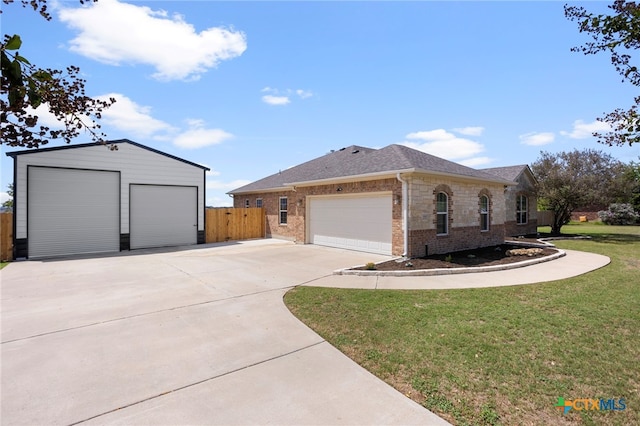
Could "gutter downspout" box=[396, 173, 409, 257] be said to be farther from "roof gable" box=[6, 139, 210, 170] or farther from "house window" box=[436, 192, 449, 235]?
"roof gable" box=[6, 139, 210, 170]

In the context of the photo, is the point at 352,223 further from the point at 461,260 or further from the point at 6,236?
the point at 6,236

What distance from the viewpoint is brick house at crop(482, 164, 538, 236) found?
67.8 feet

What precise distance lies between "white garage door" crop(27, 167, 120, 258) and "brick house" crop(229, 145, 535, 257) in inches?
345

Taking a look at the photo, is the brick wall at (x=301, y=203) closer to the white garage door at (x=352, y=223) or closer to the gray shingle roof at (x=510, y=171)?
the white garage door at (x=352, y=223)

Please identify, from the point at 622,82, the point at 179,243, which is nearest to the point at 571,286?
the point at 622,82

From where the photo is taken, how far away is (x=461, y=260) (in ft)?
35.1

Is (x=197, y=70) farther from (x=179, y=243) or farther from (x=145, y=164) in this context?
(x=179, y=243)

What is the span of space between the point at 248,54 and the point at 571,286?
36.8ft

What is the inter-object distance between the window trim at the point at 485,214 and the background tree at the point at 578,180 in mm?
9186

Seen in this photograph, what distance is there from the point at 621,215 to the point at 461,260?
3542cm

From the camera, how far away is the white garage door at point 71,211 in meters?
12.6

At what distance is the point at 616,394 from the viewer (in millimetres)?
3184

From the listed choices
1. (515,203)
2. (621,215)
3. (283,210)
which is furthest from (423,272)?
(621,215)

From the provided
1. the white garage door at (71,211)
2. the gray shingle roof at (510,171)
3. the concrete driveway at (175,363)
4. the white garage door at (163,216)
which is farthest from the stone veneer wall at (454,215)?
the white garage door at (71,211)
